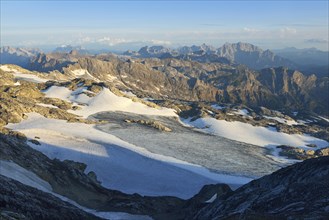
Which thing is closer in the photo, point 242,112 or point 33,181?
point 33,181

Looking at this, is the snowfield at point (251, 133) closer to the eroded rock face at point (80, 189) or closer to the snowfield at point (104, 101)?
the snowfield at point (104, 101)

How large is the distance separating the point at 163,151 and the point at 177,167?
10.8 meters

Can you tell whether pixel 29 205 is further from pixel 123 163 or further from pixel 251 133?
pixel 251 133

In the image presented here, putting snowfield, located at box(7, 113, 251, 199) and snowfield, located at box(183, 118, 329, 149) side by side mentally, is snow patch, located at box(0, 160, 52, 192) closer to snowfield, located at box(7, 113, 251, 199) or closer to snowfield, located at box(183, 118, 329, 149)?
snowfield, located at box(7, 113, 251, 199)

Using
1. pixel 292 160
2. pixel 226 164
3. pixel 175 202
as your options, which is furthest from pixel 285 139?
pixel 175 202

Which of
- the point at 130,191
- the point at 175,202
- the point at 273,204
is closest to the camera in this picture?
the point at 273,204

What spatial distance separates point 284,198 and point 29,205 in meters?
21.4

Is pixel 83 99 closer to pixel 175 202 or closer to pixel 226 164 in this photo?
pixel 226 164

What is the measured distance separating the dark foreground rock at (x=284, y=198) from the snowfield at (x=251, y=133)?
2898 inches

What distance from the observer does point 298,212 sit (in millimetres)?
29562

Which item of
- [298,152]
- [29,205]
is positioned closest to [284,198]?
[29,205]

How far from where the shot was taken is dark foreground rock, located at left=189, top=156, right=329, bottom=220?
29672 millimetres

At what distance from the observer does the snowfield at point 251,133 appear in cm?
11744

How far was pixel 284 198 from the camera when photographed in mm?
34094
